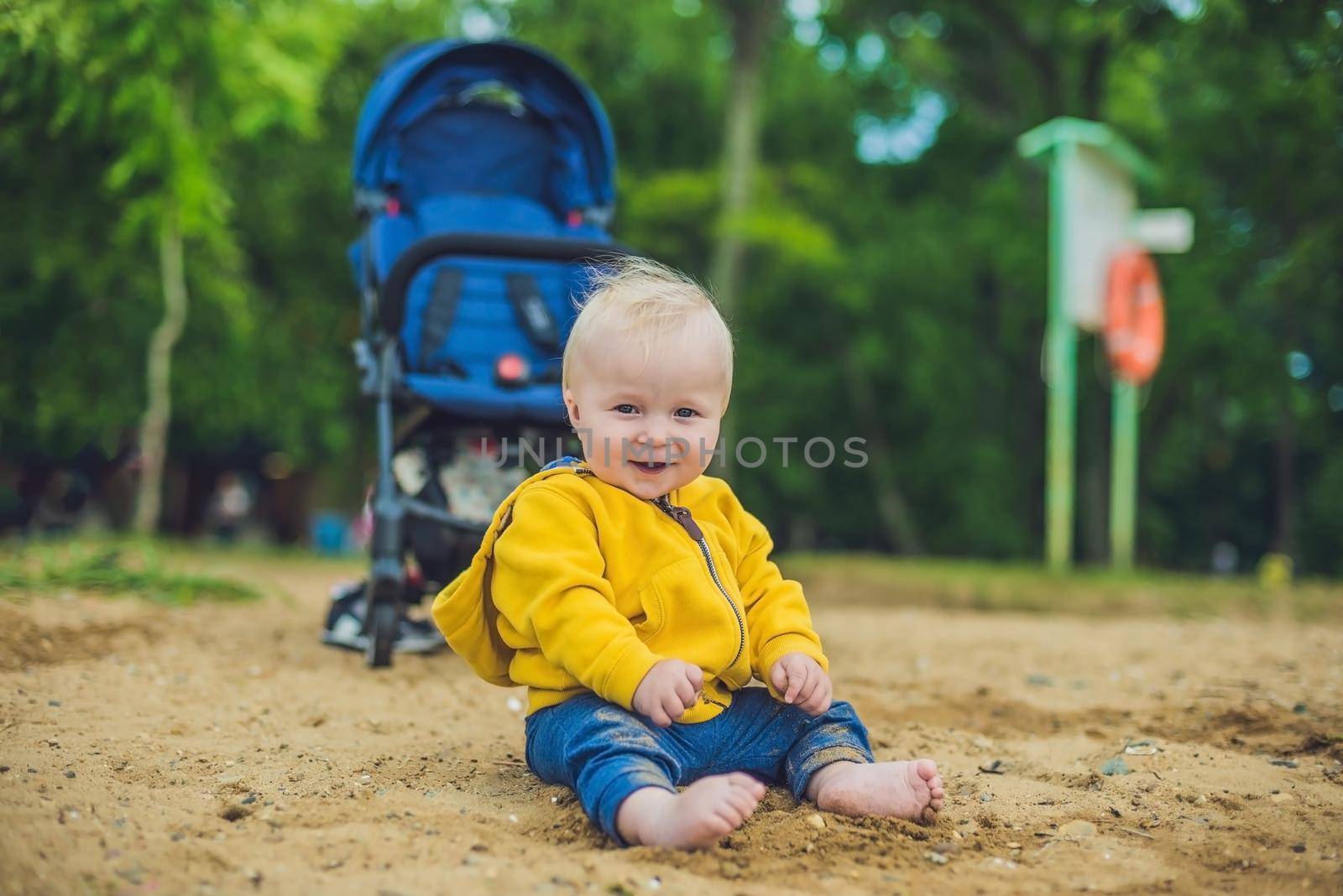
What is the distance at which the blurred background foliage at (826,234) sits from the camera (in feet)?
24.8

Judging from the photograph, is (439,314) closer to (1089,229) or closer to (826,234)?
(1089,229)

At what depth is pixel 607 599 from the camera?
229cm

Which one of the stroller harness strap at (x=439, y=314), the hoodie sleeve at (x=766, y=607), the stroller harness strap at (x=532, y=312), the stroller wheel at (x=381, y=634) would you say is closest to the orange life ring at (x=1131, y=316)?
the stroller harness strap at (x=532, y=312)

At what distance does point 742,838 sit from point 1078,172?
8.62 metres

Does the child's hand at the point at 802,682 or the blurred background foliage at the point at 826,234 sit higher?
the blurred background foliage at the point at 826,234

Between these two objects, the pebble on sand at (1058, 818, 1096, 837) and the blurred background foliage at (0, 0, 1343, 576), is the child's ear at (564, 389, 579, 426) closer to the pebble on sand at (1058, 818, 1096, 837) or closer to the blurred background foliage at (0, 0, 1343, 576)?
the pebble on sand at (1058, 818, 1096, 837)

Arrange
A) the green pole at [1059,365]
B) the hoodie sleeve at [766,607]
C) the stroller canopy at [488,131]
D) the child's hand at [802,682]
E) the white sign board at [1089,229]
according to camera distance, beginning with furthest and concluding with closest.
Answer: the white sign board at [1089,229], the green pole at [1059,365], the stroller canopy at [488,131], the hoodie sleeve at [766,607], the child's hand at [802,682]

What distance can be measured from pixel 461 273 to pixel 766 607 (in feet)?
6.67

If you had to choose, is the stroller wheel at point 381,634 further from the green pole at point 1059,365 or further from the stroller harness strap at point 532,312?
the green pole at point 1059,365

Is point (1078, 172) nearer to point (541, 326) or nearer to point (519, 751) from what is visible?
point (541, 326)

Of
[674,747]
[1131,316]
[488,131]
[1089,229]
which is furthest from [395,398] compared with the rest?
[1131,316]

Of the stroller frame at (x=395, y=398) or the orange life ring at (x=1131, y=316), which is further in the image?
the orange life ring at (x=1131, y=316)

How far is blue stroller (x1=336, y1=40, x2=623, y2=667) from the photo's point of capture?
3873mm

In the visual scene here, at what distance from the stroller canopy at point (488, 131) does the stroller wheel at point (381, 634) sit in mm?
1621
